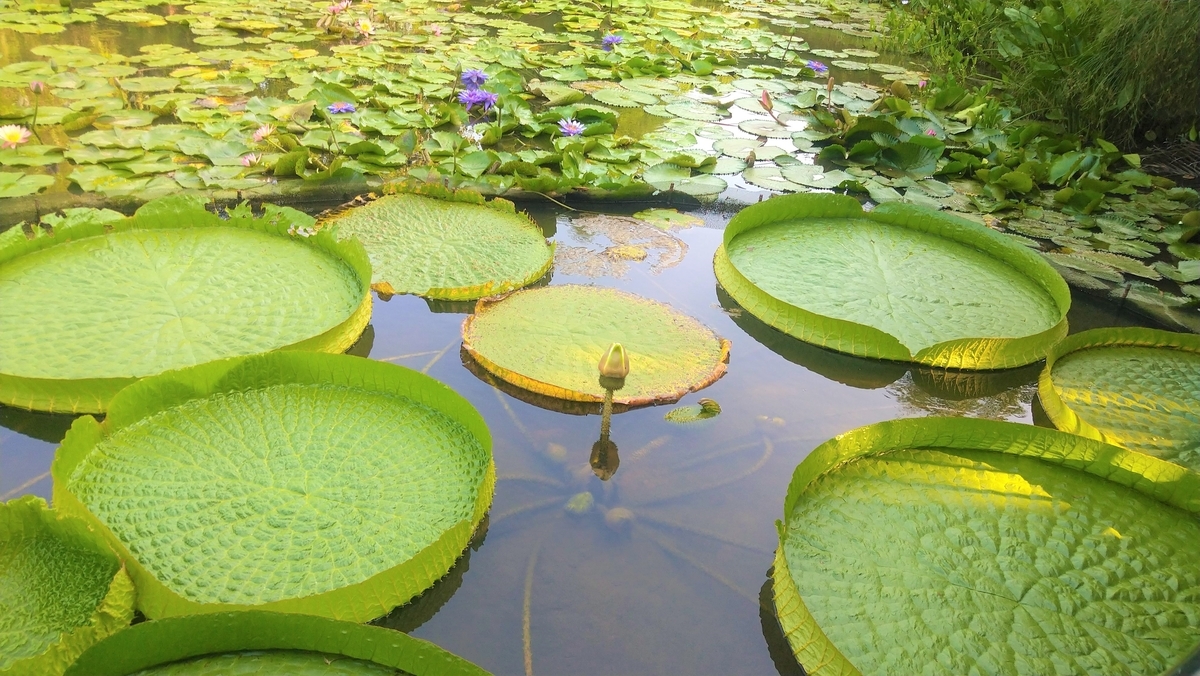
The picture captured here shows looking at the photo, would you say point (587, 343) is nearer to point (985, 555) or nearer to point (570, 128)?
point (985, 555)

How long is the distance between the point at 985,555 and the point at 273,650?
1.28 meters

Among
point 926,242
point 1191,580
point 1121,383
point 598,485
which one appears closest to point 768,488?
point 598,485

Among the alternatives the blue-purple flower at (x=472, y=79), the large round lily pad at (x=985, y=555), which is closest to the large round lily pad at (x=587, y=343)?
the large round lily pad at (x=985, y=555)

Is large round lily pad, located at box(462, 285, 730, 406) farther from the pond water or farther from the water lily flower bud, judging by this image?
the water lily flower bud

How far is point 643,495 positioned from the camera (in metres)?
1.63

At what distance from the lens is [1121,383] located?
6.66 feet

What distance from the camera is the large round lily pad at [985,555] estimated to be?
4.15 ft

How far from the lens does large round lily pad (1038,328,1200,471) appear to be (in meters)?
1.82

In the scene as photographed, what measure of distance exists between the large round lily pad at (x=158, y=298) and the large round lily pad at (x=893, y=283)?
4.15ft

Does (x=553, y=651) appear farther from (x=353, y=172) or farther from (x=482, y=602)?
(x=353, y=172)

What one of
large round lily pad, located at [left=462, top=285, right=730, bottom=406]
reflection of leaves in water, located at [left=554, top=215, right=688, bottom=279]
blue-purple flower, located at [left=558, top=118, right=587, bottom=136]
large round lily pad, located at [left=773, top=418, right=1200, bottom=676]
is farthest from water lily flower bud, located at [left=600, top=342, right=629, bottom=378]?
blue-purple flower, located at [left=558, top=118, right=587, bottom=136]

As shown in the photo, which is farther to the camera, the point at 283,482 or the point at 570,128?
the point at 570,128

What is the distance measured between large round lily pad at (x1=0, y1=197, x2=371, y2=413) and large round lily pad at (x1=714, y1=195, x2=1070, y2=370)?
1.26 m

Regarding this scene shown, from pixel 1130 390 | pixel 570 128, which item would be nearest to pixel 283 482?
pixel 1130 390
